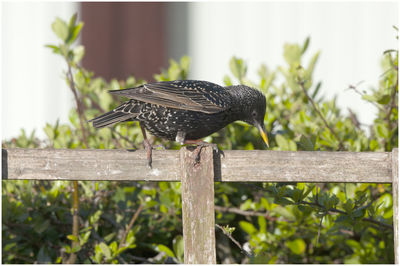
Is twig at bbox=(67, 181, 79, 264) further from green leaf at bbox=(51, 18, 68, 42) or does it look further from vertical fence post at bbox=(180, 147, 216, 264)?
green leaf at bbox=(51, 18, 68, 42)

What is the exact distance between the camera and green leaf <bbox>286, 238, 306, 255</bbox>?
3.62m

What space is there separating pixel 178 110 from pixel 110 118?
0.39m

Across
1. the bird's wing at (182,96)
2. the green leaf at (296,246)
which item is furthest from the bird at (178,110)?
the green leaf at (296,246)

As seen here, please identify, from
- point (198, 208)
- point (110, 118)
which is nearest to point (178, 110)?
point (110, 118)

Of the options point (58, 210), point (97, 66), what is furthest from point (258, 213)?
point (97, 66)

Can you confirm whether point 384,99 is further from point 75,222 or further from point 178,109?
point 75,222

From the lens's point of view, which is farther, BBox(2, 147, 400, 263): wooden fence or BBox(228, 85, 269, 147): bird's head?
BBox(228, 85, 269, 147): bird's head

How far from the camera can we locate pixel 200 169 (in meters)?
2.69

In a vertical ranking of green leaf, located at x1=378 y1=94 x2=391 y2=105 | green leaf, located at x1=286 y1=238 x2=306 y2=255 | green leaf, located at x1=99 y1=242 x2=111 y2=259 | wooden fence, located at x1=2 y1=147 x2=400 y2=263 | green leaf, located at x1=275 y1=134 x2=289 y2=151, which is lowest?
green leaf, located at x1=286 y1=238 x2=306 y2=255

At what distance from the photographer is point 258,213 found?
3.61m

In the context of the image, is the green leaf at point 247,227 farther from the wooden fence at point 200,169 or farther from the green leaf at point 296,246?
the wooden fence at point 200,169

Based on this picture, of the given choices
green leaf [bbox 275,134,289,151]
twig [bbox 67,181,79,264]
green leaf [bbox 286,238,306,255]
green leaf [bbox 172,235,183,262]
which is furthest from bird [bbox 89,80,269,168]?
green leaf [bbox 286,238,306,255]

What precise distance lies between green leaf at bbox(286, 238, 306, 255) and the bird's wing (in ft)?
3.43

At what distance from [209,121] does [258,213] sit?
78 centimetres
